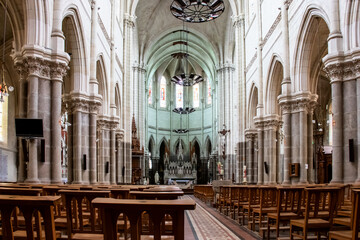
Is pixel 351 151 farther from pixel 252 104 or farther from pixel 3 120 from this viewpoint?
pixel 3 120

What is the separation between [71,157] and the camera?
16141mm

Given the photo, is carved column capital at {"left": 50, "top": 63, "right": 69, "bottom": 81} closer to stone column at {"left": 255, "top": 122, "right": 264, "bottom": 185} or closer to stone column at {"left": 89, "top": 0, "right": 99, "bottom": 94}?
stone column at {"left": 89, "top": 0, "right": 99, "bottom": 94}

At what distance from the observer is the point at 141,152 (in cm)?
3300

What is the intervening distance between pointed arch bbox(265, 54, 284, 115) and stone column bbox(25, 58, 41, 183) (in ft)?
42.7

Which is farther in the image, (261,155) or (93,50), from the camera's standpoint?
(261,155)

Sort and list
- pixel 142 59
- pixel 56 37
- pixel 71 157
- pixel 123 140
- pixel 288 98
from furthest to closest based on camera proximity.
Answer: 1. pixel 142 59
2. pixel 123 140
3. pixel 288 98
4. pixel 71 157
5. pixel 56 37

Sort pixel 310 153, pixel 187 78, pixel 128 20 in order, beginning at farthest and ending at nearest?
pixel 187 78, pixel 128 20, pixel 310 153

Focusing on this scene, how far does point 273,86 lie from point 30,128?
14.4 meters

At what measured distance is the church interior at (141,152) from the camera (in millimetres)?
3863

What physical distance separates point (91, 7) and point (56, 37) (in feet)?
19.6

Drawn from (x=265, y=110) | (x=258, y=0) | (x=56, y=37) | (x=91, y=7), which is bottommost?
(x=265, y=110)

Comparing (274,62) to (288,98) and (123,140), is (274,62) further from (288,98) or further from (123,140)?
(123,140)

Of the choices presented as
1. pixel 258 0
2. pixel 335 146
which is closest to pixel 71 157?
pixel 335 146

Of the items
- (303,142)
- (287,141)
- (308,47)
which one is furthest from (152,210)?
(308,47)
